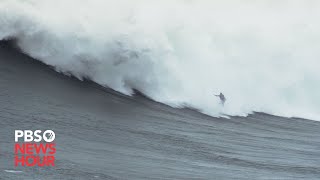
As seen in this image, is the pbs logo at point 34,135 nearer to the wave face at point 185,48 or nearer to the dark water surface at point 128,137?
the dark water surface at point 128,137

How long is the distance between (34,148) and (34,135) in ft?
3.79

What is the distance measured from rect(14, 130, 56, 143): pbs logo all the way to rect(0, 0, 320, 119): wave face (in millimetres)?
6922

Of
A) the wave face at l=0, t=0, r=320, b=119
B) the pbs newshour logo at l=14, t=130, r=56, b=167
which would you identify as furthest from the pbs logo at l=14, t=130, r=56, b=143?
the wave face at l=0, t=0, r=320, b=119

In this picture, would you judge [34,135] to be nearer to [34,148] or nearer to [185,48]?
[34,148]

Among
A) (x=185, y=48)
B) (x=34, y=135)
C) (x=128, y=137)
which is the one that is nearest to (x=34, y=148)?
(x=34, y=135)

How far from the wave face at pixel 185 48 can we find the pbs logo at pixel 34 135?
273 inches

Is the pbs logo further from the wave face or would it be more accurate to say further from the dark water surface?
the wave face

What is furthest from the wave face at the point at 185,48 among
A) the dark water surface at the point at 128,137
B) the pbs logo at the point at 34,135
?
the pbs logo at the point at 34,135

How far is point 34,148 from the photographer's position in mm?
14211

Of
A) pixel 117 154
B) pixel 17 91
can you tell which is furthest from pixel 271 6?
pixel 117 154

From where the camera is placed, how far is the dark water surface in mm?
14477

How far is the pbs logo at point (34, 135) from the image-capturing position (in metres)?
15.0

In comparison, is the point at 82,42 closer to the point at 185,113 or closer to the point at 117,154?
the point at 185,113

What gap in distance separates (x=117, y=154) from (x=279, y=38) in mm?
24744
